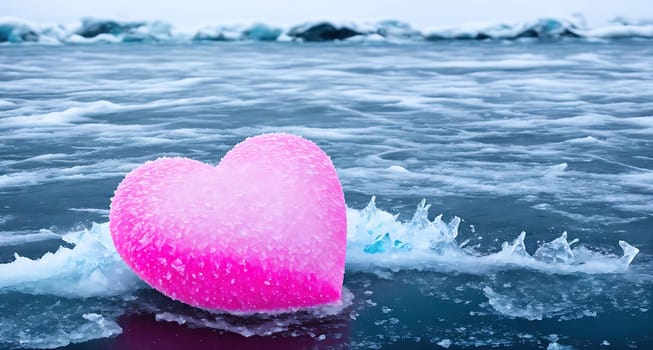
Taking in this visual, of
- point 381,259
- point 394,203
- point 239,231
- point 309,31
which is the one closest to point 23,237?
point 239,231

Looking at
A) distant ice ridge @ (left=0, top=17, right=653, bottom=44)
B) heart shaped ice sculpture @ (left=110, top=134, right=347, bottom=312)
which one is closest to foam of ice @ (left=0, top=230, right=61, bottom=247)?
heart shaped ice sculpture @ (left=110, top=134, right=347, bottom=312)

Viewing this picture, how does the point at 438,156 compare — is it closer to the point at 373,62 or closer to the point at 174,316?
the point at 174,316

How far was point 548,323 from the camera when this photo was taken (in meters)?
2.10

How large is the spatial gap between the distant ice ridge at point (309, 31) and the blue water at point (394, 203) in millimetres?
8011

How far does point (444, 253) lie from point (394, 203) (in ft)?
2.46

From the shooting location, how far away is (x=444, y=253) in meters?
2.62

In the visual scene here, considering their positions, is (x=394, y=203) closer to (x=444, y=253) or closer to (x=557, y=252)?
(x=444, y=253)

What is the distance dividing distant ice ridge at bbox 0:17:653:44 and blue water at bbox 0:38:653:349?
8.01 m

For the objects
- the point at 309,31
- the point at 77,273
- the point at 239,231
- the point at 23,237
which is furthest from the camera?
the point at 309,31

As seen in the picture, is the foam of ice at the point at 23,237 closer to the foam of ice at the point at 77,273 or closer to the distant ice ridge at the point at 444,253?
the foam of ice at the point at 77,273

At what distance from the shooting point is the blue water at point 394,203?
82.4 inches

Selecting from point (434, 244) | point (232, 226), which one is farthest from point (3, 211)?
point (434, 244)

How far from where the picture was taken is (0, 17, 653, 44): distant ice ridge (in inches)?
649

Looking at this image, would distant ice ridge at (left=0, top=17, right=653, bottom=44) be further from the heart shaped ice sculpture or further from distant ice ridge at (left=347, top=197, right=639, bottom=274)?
the heart shaped ice sculpture
